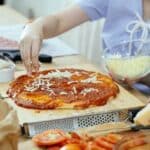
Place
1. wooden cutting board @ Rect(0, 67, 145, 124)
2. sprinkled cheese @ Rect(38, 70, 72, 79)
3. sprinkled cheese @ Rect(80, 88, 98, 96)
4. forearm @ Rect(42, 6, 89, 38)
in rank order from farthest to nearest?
forearm @ Rect(42, 6, 89, 38)
sprinkled cheese @ Rect(38, 70, 72, 79)
sprinkled cheese @ Rect(80, 88, 98, 96)
wooden cutting board @ Rect(0, 67, 145, 124)

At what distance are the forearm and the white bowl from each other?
0.26 metres

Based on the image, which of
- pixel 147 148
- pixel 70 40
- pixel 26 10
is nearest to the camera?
pixel 147 148

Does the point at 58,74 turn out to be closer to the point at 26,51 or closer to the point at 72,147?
the point at 26,51

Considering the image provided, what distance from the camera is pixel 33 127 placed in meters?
0.92

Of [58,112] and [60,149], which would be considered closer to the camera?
[60,149]

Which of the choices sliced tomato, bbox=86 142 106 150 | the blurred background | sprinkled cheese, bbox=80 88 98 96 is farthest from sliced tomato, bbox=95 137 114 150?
the blurred background

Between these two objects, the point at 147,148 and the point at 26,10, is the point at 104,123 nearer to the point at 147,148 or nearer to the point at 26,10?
the point at 147,148

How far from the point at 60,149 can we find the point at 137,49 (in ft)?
1.74

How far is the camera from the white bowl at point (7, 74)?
1171 mm

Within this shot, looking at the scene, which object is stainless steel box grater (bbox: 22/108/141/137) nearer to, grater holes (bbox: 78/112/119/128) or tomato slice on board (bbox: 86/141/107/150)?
grater holes (bbox: 78/112/119/128)

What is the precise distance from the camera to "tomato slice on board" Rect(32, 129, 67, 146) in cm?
84

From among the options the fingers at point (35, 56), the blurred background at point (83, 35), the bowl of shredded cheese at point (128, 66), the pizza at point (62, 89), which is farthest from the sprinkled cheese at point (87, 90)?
the blurred background at point (83, 35)

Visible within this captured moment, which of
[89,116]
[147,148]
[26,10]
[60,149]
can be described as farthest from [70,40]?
[147,148]

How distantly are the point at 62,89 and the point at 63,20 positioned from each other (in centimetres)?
43
